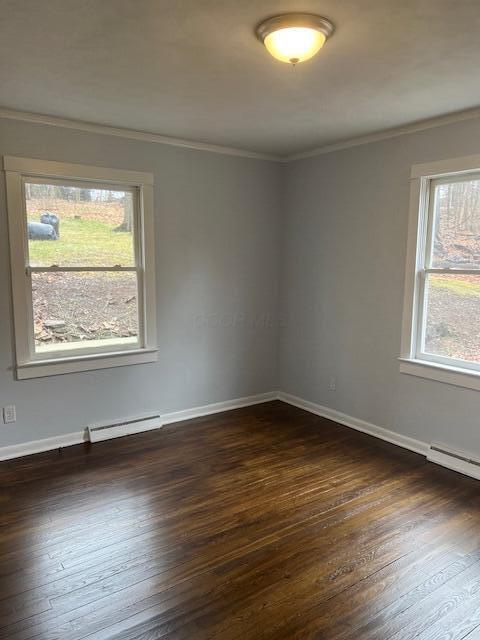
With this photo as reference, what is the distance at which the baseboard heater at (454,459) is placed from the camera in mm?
3232

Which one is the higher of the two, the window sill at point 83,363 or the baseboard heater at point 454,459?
the window sill at point 83,363

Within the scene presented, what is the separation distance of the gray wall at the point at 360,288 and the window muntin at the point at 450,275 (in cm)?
19

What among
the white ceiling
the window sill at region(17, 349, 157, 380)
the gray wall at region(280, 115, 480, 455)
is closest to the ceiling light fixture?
the white ceiling

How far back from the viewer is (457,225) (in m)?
3.37

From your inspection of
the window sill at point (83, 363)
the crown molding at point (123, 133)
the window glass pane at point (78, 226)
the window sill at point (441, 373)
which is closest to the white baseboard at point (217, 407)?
the window sill at point (83, 363)

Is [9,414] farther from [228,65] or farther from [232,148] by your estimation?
[232,148]

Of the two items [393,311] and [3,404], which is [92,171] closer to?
[3,404]

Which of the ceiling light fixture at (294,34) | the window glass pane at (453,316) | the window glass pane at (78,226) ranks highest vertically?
the ceiling light fixture at (294,34)

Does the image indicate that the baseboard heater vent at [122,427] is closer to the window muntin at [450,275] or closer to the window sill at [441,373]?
the window sill at [441,373]

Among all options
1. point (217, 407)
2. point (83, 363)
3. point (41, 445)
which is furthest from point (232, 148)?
point (41, 445)

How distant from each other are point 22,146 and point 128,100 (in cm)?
97

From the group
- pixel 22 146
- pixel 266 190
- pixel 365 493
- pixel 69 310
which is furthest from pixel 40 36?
pixel 365 493

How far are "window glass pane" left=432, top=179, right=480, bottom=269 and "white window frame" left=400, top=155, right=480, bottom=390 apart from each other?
0.17ft

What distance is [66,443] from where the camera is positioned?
373 centimetres
